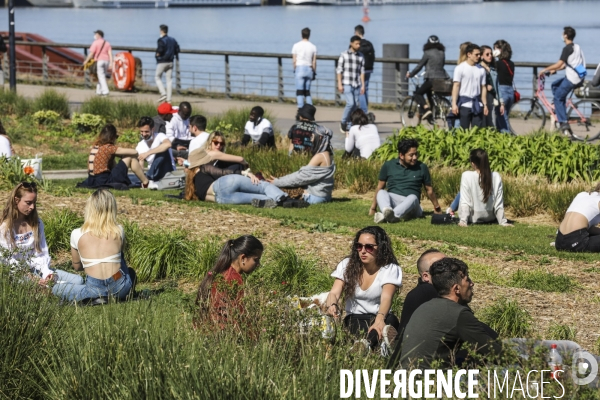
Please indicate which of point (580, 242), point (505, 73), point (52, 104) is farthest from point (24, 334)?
point (52, 104)

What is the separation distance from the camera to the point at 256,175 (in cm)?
1351

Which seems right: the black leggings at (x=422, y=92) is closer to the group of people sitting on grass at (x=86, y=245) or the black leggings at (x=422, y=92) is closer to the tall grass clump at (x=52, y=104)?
the tall grass clump at (x=52, y=104)

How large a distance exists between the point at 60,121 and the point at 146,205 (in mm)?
8798

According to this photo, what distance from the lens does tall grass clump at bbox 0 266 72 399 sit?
19.7 feet

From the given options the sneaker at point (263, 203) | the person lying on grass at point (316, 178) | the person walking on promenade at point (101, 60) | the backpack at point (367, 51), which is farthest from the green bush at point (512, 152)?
the person walking on promenade at point (101, 60)

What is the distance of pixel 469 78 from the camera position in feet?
52.9

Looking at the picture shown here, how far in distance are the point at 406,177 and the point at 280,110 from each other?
465 inches

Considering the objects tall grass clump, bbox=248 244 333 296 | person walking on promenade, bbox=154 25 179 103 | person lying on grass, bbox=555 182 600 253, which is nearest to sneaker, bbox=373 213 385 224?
person lying on grass, bbox=555 182 600 253

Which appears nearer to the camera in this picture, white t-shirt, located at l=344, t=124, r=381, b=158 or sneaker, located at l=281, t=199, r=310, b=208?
sneaker, located at l=281, t=199, r=310, b=208

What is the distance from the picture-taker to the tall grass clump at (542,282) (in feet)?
29.5

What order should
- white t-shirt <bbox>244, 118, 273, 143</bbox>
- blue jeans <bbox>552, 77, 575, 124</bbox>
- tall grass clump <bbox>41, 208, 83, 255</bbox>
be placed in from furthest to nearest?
blue jeans <bbox>552, 77, 575, 124</bbox> → white t-shirt <bbox>244, 118, 273, 143</bbox> → tall grass clump <bbox>41, 208, 83, 255</bbox>

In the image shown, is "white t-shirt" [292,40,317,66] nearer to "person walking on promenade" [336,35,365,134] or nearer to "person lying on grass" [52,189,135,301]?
"person walking on promenade" [336,35,365,134]

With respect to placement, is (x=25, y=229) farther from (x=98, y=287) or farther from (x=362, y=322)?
(x=362, y=322)

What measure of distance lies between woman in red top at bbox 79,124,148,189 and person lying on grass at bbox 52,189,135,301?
5380 mm
